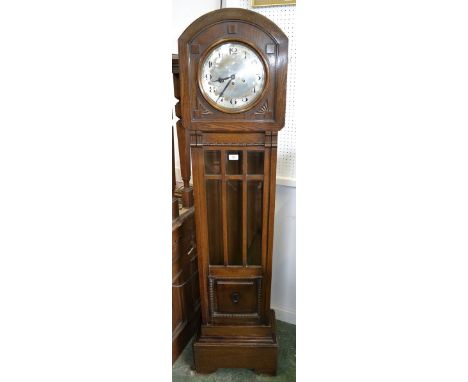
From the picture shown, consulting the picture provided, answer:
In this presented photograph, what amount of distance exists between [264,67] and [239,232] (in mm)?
666

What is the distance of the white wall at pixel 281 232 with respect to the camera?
161cm

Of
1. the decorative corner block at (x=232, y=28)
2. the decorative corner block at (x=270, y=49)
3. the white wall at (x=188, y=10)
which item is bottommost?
the decorative corner block at (x=270, y=49)

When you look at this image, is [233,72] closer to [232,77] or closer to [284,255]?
[232,77]

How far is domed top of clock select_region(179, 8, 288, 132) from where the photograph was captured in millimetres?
1092

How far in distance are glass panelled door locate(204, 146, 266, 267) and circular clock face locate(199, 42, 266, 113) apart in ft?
0.58

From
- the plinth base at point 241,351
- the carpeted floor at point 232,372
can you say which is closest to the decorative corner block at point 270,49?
the plinth base at point 241,351

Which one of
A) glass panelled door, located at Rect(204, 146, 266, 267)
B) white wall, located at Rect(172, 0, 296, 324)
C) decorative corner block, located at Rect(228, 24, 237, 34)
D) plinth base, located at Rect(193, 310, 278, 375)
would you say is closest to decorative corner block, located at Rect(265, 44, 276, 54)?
decorative corner block, located at Rect(228, 24, 237, 34)

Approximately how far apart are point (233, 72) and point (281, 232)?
895 mm

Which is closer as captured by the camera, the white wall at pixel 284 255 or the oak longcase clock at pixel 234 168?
the oak longcase clock at pixel 234 168

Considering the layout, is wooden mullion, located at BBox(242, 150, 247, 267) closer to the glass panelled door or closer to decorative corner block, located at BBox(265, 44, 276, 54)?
the glass panelled door

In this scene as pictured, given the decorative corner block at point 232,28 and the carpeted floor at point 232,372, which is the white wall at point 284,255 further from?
the decorative corner block at point 232,28

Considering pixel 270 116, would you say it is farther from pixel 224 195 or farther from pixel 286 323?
pixel 286 323
